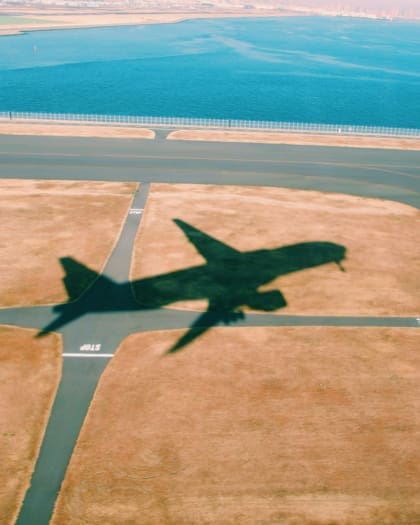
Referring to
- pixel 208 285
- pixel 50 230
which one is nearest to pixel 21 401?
pixel 208 285

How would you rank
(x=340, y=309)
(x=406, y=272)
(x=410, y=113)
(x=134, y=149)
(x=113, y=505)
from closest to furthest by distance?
(x=113, y=505)
(x=340, y=309)
(x=406, y=272)
(x=134, y=149)
(x=410, y=113)

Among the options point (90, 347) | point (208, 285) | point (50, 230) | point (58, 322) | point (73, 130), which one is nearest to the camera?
point (90, 347)

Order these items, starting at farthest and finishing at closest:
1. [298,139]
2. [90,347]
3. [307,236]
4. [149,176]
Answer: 1. [298,139]
2. [149,176]
3. [307,236]
4. [90,347]

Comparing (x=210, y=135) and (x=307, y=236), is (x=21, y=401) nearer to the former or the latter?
(x=307, y=236)

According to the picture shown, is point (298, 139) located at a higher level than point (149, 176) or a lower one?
higher

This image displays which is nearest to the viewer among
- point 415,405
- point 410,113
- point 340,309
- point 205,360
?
point 415,405

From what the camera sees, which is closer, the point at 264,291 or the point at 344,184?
the point at 264,291

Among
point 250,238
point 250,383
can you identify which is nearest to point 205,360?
point 250,383

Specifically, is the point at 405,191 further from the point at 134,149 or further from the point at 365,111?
the point at 365,111
